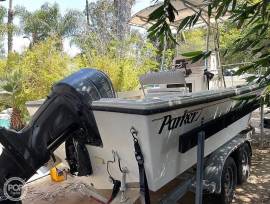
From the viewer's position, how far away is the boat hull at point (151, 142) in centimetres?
246

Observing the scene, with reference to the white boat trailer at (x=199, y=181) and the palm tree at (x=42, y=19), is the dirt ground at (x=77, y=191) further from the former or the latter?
the palm tree at (x=42, y=19)

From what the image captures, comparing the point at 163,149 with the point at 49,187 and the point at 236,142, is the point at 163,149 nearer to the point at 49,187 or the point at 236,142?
the point at 236,142

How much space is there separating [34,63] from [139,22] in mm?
2650

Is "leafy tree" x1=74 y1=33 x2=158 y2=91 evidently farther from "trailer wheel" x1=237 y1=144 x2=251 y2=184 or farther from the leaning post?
the leaning post

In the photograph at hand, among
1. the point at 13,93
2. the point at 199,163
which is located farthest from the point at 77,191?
the point at 13,93

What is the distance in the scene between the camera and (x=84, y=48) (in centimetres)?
856

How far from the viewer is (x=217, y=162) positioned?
3574mm

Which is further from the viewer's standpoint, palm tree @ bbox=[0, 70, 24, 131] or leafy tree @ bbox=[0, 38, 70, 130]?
palm tree @ bbox=[0, 70, 24, 131]

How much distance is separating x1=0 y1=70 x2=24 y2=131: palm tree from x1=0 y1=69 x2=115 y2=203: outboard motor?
4.93 m

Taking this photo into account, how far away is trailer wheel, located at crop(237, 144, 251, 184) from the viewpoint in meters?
4.45

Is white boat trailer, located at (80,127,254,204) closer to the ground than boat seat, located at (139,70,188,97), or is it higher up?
closer to the ground

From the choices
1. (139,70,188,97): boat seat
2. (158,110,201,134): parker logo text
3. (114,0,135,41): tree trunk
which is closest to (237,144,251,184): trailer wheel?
(139,70,188,97): boat seat

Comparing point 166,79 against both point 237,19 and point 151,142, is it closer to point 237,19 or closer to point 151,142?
point 151,142

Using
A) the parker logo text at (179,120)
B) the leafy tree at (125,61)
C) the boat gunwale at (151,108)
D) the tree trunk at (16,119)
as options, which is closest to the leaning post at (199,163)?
the parker logo text at (179,120)
